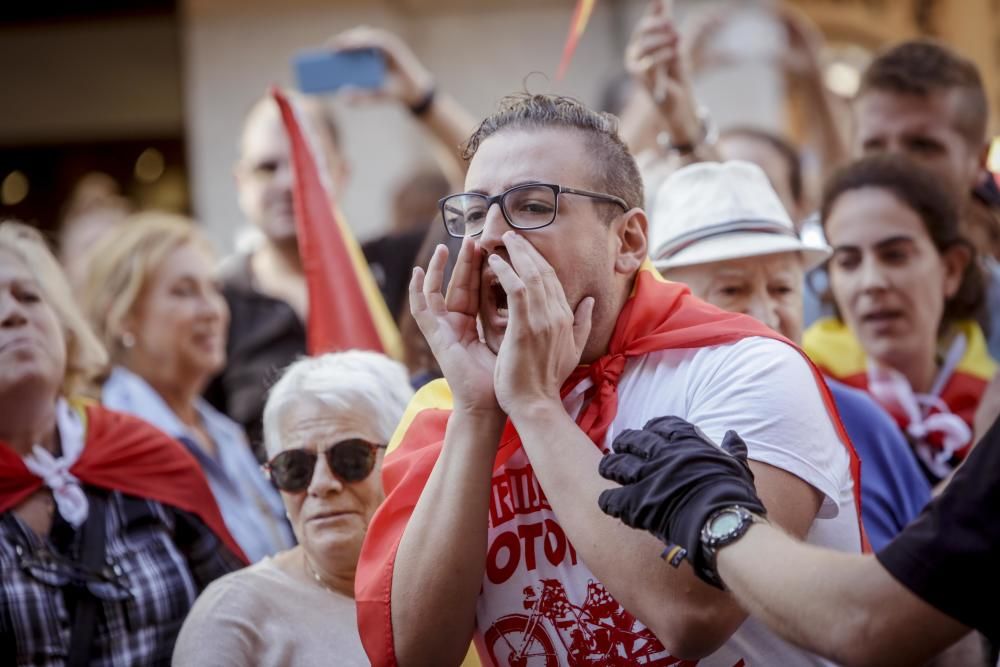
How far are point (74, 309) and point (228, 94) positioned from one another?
470 cm

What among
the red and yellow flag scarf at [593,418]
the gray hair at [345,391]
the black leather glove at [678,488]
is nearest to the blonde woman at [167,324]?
the gray hair at [345,391]

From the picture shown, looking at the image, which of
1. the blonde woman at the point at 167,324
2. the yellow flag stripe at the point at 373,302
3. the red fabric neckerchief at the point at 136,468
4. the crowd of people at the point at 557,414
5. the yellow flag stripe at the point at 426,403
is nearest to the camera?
the crowd of people at the point at 557,414

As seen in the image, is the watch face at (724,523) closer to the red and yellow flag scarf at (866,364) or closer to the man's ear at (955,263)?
the red and yellow flag scarf at (866,364)

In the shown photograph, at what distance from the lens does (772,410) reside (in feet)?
8.09

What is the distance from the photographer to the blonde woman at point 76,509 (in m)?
3.47

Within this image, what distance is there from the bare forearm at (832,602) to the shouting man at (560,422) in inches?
10.5

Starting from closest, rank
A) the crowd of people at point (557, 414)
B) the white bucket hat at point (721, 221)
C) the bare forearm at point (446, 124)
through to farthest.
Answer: the crowd of people at point (557, 414) → the white bucket hat at point (721, 221) → the bare forearm at point (446, 124)

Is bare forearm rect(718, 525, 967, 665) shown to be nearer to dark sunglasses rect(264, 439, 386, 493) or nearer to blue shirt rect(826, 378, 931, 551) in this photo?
dark sunglasses rect(264, 439, 386, 493)

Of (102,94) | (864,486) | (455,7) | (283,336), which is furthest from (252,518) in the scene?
(102,94)

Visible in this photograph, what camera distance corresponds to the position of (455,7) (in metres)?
9.00

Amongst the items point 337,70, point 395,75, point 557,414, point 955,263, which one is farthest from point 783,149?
point 557,414

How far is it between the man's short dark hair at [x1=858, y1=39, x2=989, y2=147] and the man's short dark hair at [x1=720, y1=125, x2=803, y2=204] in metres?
0.47

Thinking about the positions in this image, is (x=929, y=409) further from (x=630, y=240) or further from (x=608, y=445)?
(x=608, y=445)

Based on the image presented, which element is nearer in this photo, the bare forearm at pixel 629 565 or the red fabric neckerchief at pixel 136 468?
the bare forearm at pixel 629 565
